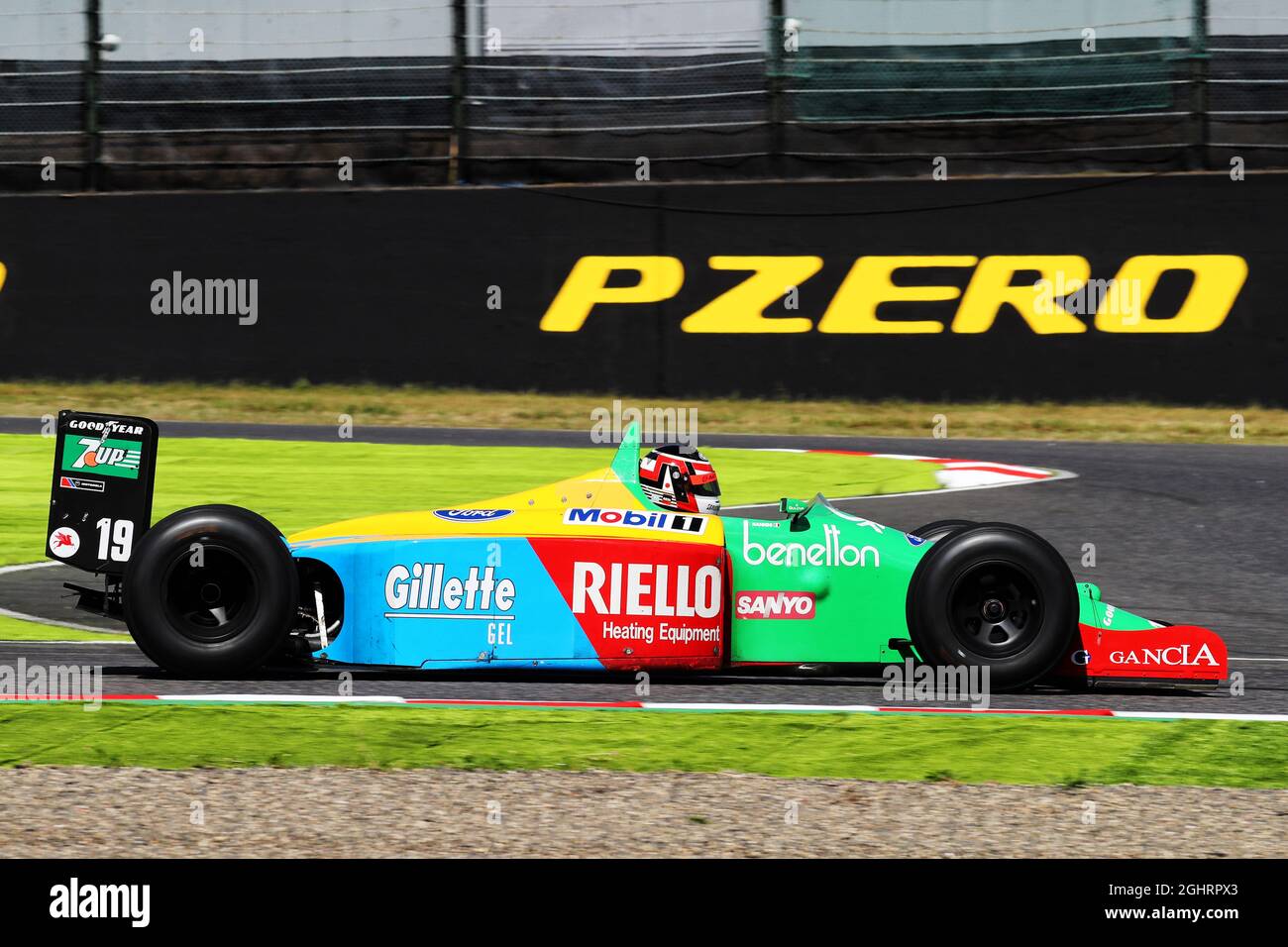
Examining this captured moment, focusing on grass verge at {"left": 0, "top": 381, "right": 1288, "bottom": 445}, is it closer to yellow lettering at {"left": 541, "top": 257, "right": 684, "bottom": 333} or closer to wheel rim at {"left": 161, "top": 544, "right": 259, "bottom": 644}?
yellow lettering at {"left": 541, "top": 257, "right": 684, "bottom": 333}

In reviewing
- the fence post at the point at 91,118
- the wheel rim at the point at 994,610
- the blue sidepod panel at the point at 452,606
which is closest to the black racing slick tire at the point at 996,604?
the wheel rim at the point at 994,610

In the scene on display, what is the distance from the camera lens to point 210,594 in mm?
6652

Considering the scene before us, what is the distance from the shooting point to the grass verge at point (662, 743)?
221 inches

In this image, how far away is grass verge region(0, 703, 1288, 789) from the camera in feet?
18.4

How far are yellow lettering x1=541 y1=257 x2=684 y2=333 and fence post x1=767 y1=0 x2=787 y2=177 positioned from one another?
157 cm

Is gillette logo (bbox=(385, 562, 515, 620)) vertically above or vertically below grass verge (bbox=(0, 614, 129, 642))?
above

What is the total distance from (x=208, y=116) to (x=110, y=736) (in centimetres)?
1390

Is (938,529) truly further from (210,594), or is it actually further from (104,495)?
(104,495)

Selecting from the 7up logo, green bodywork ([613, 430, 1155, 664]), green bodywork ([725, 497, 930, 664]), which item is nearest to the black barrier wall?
green bodywork ([613, 430, 1155, 664])

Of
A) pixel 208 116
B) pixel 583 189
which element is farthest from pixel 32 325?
pixel 583 189

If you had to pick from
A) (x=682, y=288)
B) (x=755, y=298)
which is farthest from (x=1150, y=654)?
(x=682, y=288)

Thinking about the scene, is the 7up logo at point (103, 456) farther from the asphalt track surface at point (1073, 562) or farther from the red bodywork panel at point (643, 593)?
the red bodywork panel at point (643, 593)

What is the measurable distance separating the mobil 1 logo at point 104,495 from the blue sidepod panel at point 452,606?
71 cm

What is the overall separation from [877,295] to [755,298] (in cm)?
115
